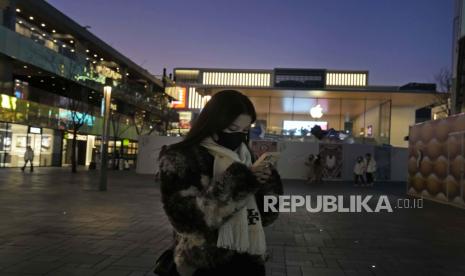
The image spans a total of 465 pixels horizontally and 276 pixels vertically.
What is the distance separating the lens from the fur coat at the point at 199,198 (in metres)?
2.09

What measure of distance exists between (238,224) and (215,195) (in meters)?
0.19

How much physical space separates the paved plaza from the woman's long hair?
12.1 feet

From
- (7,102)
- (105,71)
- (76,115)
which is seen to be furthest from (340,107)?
(7,102)

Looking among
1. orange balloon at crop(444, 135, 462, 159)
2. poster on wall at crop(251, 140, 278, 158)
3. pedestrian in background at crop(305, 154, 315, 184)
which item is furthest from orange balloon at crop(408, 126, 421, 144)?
poster on wall at crop(251, 140, 278, 158)

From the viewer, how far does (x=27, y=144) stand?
98.2ft

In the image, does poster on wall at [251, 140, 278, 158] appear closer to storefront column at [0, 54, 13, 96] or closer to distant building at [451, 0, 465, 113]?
distant building at [451, 0, 465, 113]

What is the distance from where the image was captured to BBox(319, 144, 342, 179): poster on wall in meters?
28.6

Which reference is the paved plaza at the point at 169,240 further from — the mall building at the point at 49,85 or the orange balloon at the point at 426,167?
the mall building at the point at 49,85

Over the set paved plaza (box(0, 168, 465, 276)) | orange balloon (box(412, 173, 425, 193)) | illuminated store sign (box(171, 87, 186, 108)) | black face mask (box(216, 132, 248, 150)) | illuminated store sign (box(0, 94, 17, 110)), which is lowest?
paved plaza (box(0, 168, 465, 276))

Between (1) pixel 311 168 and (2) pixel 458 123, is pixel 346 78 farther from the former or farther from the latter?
(2) pixel 458 123

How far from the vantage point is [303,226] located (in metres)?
9.62

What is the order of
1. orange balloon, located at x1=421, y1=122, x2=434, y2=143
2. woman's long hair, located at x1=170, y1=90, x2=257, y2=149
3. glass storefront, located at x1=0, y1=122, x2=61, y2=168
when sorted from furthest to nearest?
1. glass storefront, located at x1=0, y1=122, x2=61, y2=168
2. orange balloon, located at x1=421, y1=122, x2=434, y2=143
3. woman's long hair, located at x1=170, y1=90, x2=257, y2=149

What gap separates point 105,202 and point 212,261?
437 inches

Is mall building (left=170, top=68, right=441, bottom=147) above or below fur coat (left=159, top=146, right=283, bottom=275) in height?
above
